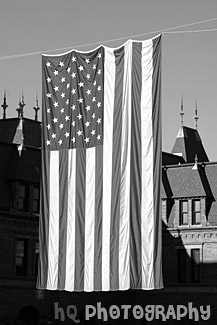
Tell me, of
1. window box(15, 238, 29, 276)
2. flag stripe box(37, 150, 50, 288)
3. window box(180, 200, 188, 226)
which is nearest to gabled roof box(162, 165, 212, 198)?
window box(180, 200, 188, 226)

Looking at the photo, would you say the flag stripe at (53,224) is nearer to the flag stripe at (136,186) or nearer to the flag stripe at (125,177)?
the flag stripe at (125,177)

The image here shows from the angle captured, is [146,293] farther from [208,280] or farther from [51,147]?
[51,147]

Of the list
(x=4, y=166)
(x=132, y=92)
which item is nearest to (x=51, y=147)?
(x=132, y=92)

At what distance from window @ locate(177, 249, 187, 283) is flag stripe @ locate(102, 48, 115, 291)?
2573 cm

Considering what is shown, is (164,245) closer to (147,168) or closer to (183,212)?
(183,212)

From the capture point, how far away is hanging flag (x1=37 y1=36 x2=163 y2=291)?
29766mm

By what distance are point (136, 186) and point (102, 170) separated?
5.42 feet

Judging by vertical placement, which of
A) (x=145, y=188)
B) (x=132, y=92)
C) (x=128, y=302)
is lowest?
(x=128, y=302)

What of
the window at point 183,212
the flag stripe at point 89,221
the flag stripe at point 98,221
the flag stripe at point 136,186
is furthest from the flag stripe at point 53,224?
the window at point 183,212

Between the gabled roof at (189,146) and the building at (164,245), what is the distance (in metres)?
17.5

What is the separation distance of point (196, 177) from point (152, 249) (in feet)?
88.1

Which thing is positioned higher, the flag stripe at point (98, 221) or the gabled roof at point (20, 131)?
the gabled roof at point (20, 131)

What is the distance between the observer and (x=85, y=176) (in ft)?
103

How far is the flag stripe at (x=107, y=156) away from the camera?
30375 mm
